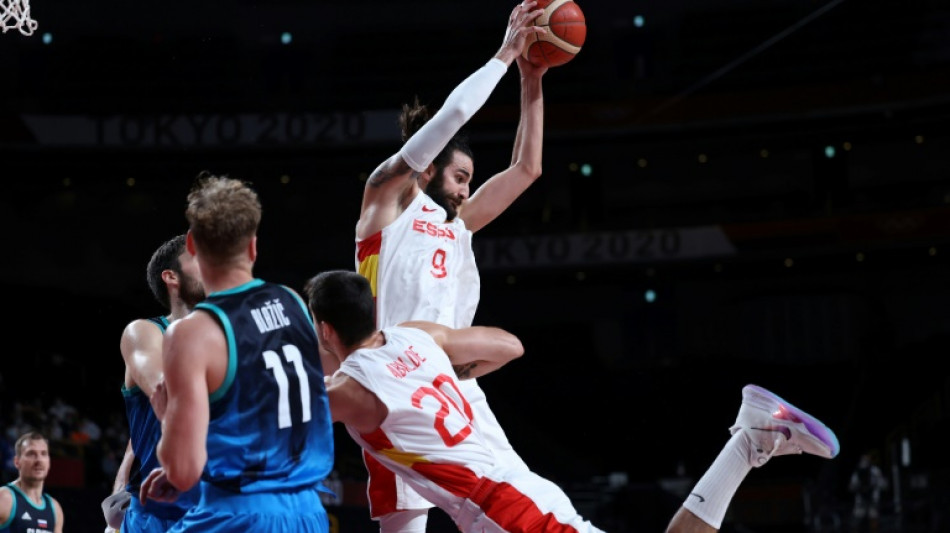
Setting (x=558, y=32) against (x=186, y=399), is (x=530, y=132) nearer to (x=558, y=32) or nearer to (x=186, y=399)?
(x=558, y=32)

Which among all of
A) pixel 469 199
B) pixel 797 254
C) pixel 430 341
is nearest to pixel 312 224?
pixel 797 254

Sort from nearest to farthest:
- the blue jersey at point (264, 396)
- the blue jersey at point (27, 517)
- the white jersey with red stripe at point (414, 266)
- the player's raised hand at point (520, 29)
Result: the blue jersey at point (264, 396) < the white jersey with red stripe at point (414, 266) < the player's raised hand at point (520, 29) < the blue jersey at point (27, 517)

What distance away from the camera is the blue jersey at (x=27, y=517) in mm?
9680

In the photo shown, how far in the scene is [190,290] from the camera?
4.75 metres

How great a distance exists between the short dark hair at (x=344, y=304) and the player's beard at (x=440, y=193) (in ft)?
5.32

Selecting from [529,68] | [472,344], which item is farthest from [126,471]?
[529,68]

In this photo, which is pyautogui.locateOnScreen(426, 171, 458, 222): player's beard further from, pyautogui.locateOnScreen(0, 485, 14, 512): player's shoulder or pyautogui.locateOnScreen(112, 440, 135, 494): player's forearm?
pyautogui.locateOnScreen(0, 485, 14, 512): player's shoulder

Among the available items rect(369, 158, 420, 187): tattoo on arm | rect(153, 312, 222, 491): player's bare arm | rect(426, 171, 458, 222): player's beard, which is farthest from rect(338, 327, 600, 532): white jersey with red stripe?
rect(426, 171, 458, 222): player's beard

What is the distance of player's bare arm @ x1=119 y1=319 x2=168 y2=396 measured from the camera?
4.48 metres

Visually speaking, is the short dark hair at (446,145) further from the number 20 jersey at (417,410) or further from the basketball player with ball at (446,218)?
the number 20 jersey at (417,410)

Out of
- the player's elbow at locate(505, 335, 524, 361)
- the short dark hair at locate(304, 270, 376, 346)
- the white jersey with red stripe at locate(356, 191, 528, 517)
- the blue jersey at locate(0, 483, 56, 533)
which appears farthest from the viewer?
the blue jersey at locate(0, 483, 56, 533)

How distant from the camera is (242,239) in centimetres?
343

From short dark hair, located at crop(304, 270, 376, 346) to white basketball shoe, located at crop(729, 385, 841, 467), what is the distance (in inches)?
77.8

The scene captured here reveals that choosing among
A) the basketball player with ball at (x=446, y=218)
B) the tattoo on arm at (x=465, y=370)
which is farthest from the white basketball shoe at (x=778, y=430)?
the tattoo on arm at (x=465, y=370)
